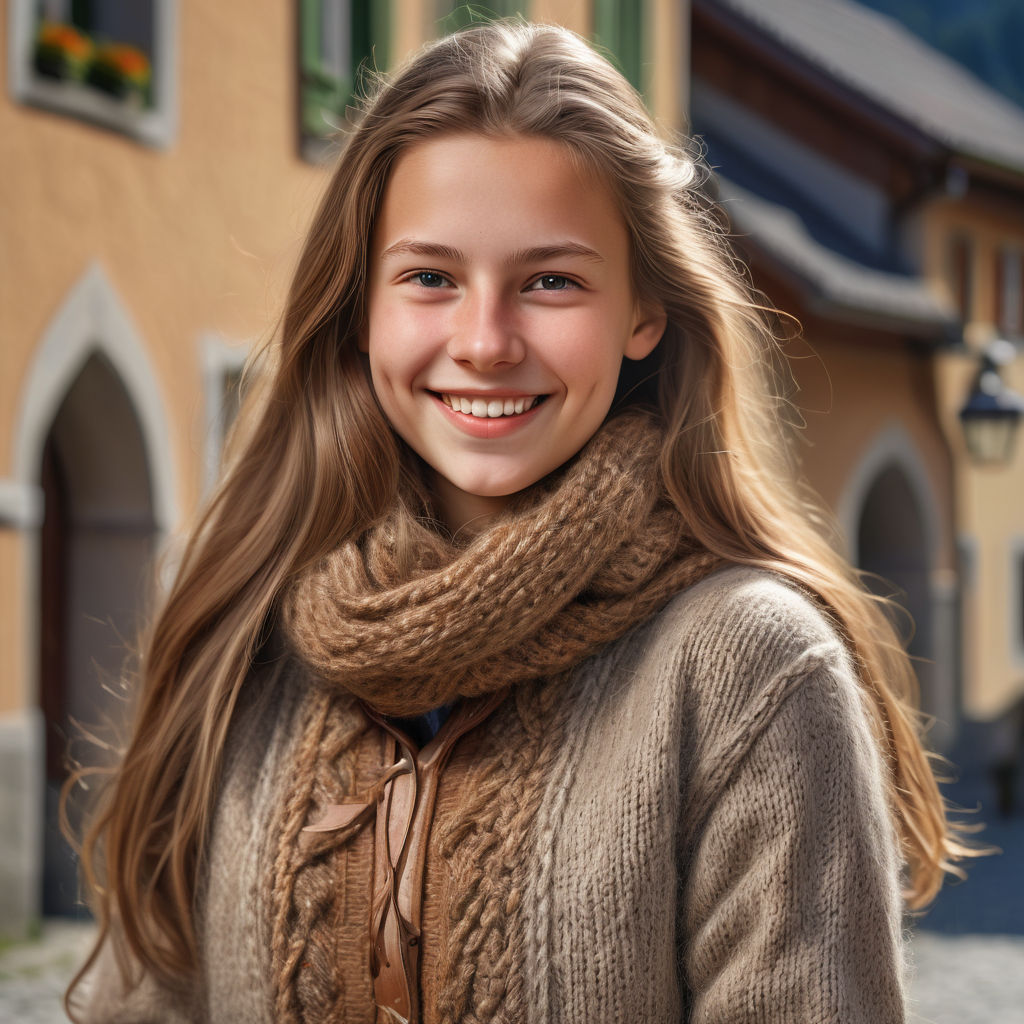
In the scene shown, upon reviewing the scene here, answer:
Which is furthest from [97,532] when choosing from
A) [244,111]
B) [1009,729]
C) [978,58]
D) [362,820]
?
[978,58]

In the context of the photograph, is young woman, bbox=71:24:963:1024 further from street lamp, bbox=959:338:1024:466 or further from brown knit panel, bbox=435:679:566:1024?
street lamp, bbox=959:338:1024:466

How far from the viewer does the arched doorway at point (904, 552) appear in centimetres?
1295

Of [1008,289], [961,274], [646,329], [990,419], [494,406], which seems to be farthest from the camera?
[1008,289]

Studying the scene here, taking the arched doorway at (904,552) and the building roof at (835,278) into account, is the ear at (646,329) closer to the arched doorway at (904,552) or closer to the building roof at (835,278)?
the building roof at (835,278)

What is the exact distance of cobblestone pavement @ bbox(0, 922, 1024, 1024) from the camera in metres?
4.96

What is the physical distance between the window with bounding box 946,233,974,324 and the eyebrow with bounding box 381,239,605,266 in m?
12.4

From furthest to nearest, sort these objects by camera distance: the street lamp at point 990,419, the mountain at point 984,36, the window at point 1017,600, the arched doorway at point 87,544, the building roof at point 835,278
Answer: the mountain at point 984,36 < the window at point 1017,600 < the building roof at point 835,278 < the street lamp at point 990,419 < the arched doorway at point 87,544

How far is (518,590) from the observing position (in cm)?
151

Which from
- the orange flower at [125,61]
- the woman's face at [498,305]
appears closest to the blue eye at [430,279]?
the woman's face at [498,305]

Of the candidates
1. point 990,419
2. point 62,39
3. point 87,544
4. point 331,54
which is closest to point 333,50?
point 331,54

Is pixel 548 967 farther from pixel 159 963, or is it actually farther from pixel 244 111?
pixel 244 111

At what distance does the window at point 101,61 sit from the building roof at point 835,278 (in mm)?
4157

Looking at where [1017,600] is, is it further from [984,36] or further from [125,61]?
[984,36]

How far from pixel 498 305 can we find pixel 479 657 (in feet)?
1.26
